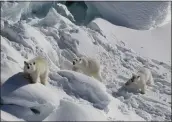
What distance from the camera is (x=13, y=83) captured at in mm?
6551

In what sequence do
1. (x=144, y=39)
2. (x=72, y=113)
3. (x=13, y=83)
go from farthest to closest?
(x=144, y=39) → (x=13, y=83) → (x=72, y=113)

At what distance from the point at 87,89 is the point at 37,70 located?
91 cm

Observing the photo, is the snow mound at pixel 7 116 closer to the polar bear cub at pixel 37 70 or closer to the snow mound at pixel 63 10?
the polar bear cub at pixel 37 70

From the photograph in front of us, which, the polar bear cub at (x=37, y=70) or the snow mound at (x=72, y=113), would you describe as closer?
the snow mound at (x=72, y=113)

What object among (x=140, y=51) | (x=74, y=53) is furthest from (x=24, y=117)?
(x=140, y=51)

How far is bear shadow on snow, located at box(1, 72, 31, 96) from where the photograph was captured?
21.1ft

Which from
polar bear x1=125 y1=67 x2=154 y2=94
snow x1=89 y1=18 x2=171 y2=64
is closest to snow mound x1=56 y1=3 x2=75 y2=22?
snow x1=89 y1=18 x2=171 y2=64

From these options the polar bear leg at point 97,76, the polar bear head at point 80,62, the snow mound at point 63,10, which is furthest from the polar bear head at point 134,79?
the snow mound at point 63,10

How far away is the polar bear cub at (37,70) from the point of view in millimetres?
6684

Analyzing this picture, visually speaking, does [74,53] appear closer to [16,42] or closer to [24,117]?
[16,42]

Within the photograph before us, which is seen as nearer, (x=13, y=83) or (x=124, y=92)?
(x=13, y=83)

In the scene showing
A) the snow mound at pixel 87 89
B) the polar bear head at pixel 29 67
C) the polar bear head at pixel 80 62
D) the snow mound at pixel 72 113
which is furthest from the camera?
the polar bear head at pixel 80 62

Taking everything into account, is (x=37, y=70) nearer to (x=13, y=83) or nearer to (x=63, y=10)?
(x=13, y=83)

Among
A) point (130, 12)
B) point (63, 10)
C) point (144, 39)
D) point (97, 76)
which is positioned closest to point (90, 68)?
point (97, 76)
